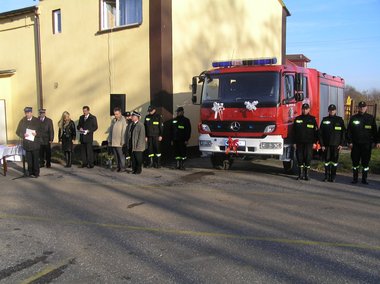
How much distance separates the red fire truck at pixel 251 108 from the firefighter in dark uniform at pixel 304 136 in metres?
0.37

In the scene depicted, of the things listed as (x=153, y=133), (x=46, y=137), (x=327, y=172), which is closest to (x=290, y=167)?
(x=327, y=172)

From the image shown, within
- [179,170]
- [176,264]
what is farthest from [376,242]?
[179,170]

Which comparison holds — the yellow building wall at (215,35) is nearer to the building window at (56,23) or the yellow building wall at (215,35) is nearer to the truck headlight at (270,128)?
the truck headlight at (270,128)

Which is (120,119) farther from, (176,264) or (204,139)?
(176,264)

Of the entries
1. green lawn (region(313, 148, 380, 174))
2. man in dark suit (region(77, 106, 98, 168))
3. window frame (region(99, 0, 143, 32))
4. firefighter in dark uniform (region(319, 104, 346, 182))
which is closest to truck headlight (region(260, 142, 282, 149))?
firefighter in dark uniform (region(319, 104, 346, 182))

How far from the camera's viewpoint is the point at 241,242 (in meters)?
5.61

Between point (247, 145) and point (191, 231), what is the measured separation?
15.8 ft

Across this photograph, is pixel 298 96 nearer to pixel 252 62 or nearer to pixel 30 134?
pixel 252 62

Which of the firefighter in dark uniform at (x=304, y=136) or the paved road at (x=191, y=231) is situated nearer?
the paved road at (x=191, y=231)

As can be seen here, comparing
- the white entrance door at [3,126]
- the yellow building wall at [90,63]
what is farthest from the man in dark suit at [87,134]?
the white entrance door at [3,126]

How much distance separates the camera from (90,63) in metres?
15.6

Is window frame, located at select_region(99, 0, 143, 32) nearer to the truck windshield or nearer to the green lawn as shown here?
the truck windshield

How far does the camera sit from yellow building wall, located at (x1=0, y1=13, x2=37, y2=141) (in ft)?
58.4

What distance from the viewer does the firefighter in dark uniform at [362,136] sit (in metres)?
9.77
